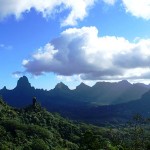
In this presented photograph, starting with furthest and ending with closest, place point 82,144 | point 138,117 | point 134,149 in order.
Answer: point 138,117, point 134,149, point 82,144

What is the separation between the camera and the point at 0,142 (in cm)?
19450

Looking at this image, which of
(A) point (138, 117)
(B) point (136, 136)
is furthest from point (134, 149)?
(A) point (138, 117)

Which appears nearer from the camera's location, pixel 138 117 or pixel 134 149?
pixel 134 149

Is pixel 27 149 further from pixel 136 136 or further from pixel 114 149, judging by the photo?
pixel 114 149

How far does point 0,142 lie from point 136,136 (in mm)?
80802

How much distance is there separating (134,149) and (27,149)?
80887 mm

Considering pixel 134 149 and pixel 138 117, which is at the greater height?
pixel 138 117

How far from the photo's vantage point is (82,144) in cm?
11544

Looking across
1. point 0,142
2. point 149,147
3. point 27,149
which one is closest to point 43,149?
point 27,149

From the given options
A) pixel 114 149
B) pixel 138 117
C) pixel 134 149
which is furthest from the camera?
pixel 138 117

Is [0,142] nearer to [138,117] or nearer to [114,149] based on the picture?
[138,117]

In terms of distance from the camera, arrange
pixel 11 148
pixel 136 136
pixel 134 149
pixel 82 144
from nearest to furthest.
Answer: pixel 82 144, pixel 134 149, pixel 136 136, pixel 11 148

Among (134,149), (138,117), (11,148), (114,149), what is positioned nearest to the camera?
(114,149)

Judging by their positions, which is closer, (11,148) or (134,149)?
(134,149)
